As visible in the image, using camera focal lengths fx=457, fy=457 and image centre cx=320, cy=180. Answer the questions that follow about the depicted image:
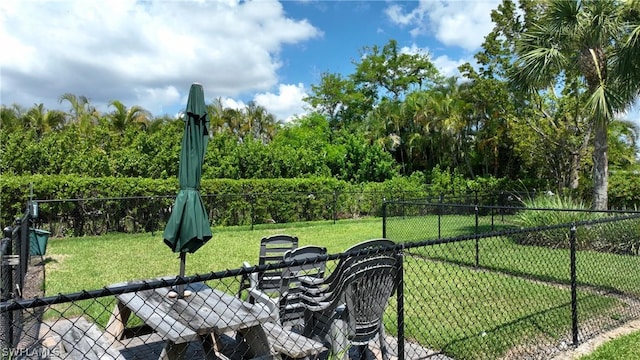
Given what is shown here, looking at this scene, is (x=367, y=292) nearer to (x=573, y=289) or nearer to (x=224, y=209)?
(x=573, y=289)

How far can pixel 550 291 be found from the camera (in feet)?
20.3

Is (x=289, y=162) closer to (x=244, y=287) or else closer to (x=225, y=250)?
(x=225, y=250)

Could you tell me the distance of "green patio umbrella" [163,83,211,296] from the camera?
168 inches

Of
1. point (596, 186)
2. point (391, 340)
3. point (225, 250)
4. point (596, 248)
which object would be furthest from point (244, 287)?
point (596, 186)

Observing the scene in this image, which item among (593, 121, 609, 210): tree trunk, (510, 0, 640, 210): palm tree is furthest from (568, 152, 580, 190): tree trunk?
(593, 121, 609, 210): tree trunk

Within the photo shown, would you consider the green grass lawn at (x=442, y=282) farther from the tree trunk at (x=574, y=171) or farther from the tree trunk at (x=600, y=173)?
the tree trunk at (x=574, y=171)

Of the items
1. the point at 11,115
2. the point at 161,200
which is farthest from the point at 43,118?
the point at 161,200

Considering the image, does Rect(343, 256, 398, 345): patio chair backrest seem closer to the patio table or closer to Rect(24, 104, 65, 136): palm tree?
the patio table

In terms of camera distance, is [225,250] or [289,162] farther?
[289,162]

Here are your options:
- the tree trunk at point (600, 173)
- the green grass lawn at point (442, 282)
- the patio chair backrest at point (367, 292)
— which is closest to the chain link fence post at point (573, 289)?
the green grass lawn at point (442, 282)

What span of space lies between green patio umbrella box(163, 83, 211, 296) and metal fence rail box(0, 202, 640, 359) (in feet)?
1.41

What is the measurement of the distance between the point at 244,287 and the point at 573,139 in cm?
1709

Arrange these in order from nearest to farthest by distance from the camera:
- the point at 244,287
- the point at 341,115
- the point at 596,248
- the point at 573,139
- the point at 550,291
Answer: the point at 244,287
the point at 550,291
the point at 596,248
the point at 573,139
the point at 341,115

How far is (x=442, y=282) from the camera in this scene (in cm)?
689
